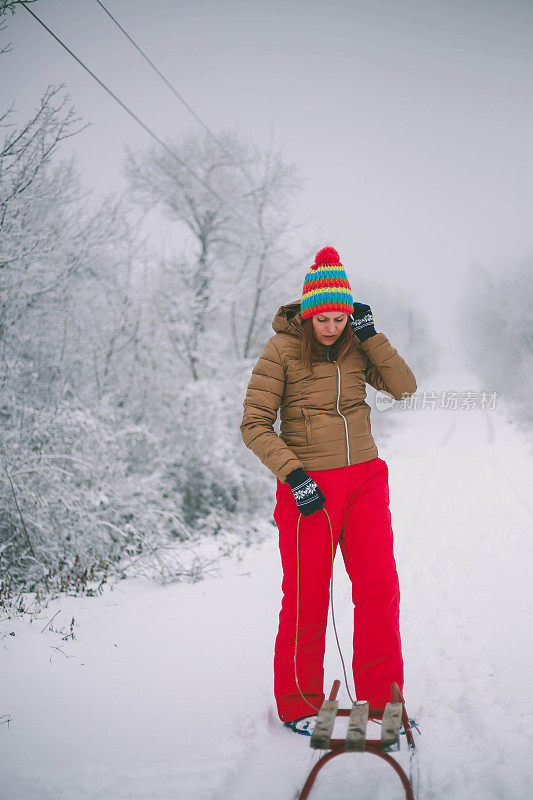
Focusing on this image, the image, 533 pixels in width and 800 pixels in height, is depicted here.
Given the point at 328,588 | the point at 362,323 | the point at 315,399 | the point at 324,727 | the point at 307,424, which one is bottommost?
the point at 324,727

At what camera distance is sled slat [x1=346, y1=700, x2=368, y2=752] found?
1.66 meters

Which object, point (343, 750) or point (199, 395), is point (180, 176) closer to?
point (199, 395)

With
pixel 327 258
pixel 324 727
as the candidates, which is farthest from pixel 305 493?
pixel 327 258

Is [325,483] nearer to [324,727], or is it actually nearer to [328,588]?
[328,588]

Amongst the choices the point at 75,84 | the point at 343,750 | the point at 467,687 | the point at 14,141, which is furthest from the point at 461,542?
the point at 75,84

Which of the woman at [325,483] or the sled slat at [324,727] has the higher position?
the woman at [325,483]

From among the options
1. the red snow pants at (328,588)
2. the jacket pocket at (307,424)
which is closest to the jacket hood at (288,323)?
the jacket pocket at (307,424)

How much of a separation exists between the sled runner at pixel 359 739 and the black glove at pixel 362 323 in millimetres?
1632

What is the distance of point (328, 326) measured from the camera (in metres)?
2.47

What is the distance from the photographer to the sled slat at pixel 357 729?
1.66m

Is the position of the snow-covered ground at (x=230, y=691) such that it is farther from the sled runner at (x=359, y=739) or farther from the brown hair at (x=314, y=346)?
the brown hair at (x=314, y=346)

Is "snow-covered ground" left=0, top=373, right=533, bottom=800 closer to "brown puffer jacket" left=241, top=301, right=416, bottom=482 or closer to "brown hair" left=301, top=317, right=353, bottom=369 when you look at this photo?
"brown puffer jacket" left=241, top=301, right=416, bottom=482

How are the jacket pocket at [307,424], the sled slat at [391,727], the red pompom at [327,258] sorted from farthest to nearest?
the red pompom at [327,258]
the jacket pocket at [307,424]
the sled slat at [391,727]

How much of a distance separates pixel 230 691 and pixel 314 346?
76.7 inches
